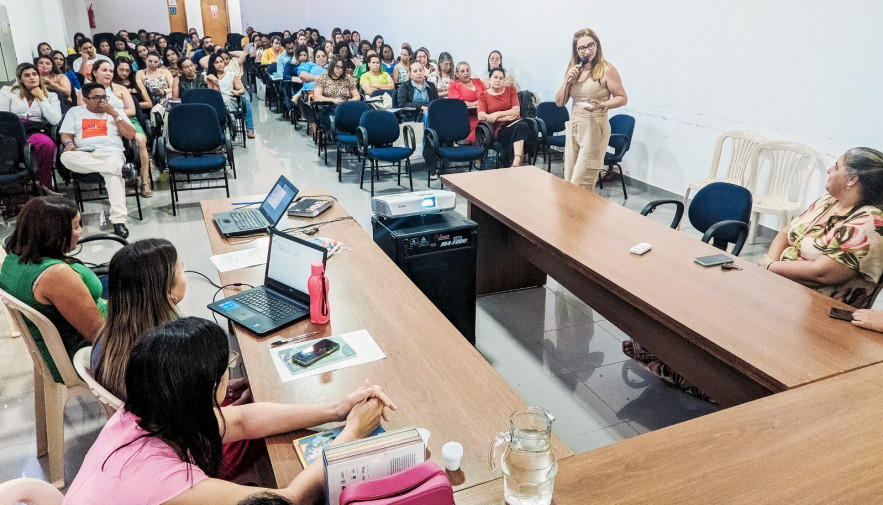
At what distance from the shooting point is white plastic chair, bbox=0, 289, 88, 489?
7.06ft

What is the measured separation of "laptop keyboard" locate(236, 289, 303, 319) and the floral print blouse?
215 cm

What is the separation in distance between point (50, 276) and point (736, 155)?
16.5 feet

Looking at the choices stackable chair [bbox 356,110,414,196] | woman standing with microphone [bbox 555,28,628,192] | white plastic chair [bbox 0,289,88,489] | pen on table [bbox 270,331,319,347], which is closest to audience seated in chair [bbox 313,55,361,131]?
stackable chair [bbox 356,110,414,196]

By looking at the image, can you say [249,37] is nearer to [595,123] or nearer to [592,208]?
[595,123]

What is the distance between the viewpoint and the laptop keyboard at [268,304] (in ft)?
7.33

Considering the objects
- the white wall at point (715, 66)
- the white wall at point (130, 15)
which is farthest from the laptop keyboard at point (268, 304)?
the white wall at point (130, 15)

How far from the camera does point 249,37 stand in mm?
16109

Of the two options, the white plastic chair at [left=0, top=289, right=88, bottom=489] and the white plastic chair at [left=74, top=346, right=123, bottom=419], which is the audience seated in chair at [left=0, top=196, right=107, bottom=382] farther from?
the white plastic chair at [left=74, top=346, right=123, bottom=419]

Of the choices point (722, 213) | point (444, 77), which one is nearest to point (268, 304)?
point (722, 213)

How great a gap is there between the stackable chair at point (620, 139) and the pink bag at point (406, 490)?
532 centimetres

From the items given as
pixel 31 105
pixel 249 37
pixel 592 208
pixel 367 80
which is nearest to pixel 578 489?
pixel 592 208

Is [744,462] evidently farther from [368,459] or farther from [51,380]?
[51,380]

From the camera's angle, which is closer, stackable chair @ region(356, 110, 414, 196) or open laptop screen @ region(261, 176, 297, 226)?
open laptop screen @ region(261, 176, 297, 226)

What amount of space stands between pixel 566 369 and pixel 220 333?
2181mm
